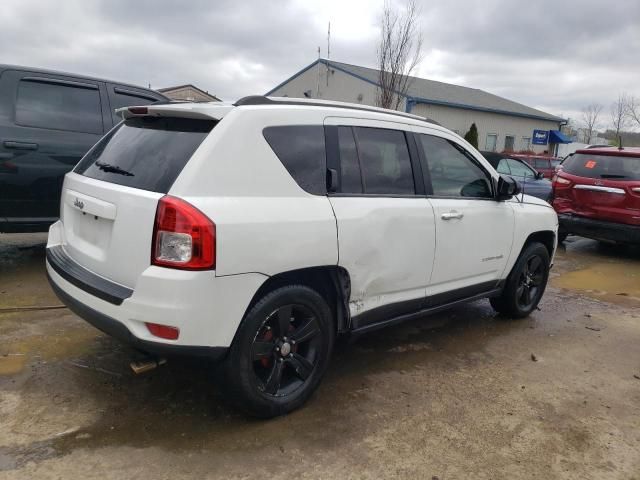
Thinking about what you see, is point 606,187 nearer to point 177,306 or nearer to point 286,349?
point 286,349

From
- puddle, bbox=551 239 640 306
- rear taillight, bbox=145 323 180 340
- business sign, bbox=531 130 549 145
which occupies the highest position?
business sign, bbox=531 130 549 145

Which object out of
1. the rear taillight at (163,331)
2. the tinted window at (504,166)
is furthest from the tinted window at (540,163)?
the rear taillight at (163,331)

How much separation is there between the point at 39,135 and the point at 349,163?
11.2 ft

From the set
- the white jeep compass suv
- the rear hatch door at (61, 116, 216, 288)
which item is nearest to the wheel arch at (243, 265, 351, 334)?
the white jeep compass suv

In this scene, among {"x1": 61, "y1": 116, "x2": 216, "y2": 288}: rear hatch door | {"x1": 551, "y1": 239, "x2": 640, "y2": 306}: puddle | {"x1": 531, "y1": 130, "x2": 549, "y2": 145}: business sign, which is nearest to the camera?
{"x1": 61, "y1": 116, "x2": 216, "y2": 288}: rear hatch door

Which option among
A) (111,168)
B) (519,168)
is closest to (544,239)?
(111,168)

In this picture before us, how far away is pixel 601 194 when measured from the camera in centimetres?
805

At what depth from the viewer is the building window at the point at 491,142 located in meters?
31.0

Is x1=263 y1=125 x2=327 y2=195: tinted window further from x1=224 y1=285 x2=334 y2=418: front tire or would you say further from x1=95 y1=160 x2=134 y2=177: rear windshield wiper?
x1=95 y1=160 x2=134 y2=177: rear windshield wiper

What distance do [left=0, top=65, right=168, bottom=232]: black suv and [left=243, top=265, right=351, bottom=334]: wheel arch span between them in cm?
336

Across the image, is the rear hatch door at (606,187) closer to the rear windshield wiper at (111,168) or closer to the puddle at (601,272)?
the puddle at (601,272)

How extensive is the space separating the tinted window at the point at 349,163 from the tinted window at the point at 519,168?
11195mm

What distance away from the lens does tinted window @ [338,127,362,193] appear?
3314mm

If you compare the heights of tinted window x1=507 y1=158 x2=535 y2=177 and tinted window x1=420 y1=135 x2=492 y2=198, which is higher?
tinted window x1=507 y1=158 x2=535 y2=177
